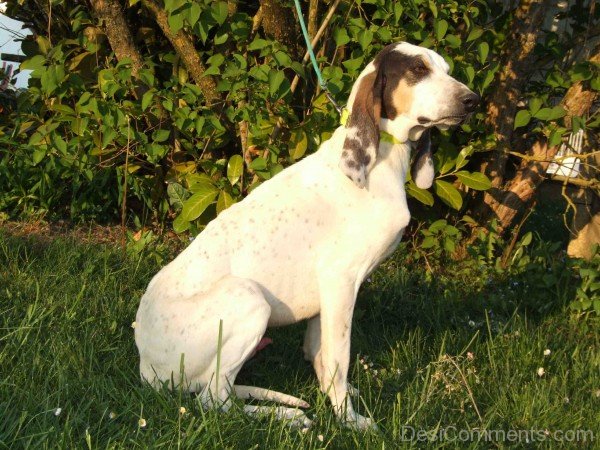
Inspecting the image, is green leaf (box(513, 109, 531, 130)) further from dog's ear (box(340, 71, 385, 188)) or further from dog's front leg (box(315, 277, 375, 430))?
dog's front leg (box(315, 277, 375, 430))

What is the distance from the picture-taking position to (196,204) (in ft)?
15.8

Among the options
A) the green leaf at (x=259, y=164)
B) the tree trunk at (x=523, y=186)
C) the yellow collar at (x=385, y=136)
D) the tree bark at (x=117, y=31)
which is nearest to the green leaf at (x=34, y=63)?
the tree bark at (x=117, y=31)

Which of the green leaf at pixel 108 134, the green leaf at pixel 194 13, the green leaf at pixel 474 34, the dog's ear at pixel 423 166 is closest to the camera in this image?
the dog's ear at pixel 423 166

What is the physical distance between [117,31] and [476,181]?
8.31ft

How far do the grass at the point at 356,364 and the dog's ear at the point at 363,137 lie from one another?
0.91 meters

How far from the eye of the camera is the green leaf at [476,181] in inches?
193

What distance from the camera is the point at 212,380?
3008 mm

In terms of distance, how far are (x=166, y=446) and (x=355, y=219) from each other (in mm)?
1173

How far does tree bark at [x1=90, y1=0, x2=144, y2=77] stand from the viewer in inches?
203

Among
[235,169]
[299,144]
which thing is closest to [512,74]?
[299,144]

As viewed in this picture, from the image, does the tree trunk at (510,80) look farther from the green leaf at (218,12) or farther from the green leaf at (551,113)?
the green leaf at (218,12)

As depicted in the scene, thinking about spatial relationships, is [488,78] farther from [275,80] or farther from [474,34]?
[275,80]

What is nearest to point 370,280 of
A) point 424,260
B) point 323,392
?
point 424,260

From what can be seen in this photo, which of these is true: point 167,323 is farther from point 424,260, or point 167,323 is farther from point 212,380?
point 424,260
